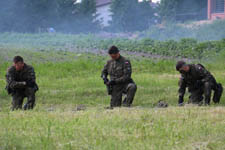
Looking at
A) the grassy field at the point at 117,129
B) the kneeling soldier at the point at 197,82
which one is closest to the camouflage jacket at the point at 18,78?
the grassy field at the point at 117,129

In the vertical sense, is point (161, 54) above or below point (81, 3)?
below

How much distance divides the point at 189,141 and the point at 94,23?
58.1 m

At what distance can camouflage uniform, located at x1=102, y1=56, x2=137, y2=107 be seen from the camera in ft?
40.4

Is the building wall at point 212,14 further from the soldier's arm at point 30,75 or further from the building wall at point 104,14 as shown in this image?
the soldier's arm at point 30,75

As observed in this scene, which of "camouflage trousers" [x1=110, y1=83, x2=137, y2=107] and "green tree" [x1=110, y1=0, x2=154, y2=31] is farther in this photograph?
"green tree" [x1=110, y1=0, x2=154, y2=31]

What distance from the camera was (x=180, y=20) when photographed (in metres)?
59.6

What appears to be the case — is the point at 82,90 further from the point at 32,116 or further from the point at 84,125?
the point at 84,125

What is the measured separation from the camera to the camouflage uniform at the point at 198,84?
11914 millimetres

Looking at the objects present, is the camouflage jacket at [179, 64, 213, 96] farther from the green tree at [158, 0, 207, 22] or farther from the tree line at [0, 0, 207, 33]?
the green tree at [158, 0, 207, 22]

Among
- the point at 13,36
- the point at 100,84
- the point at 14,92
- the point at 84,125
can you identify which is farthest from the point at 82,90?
the point at 13,36

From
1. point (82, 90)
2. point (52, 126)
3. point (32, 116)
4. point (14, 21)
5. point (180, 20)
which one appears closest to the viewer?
point (52, 126)

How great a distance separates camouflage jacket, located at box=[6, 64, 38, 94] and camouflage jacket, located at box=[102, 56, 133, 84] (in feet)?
6.70

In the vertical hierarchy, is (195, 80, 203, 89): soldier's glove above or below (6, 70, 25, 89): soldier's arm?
below

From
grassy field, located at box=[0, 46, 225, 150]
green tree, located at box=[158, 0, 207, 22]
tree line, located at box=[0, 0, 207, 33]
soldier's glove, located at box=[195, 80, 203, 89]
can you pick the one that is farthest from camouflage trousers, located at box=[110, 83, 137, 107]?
green tree, located at box=[158, 0, 207, 22]
